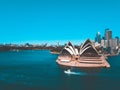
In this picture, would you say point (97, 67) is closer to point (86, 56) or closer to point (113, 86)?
point (86, 56)

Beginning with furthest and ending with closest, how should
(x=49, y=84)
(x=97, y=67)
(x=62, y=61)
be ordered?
(x=62, y=61), (x=97, y=67), (x=49, y=84)

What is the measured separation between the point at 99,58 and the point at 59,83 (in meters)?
38.9

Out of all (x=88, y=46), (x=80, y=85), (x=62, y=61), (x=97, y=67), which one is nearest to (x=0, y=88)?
(x=80, y=85)

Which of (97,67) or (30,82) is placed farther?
(97,67)

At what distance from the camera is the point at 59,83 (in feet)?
190

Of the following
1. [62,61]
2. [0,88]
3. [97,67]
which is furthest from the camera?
[62,61]

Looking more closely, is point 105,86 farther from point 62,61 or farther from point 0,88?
point 62,61

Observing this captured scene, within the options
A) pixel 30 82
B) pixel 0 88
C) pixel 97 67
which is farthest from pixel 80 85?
pixel 97 67

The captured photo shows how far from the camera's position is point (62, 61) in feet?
356

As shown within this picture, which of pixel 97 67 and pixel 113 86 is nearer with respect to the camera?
pixel 113 86

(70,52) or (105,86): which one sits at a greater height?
(70,52)

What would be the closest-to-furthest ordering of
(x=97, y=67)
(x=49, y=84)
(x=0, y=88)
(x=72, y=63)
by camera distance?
(x=0, y=88), (x=49, y=84), (x=97, y=67), (x=72, y=63)

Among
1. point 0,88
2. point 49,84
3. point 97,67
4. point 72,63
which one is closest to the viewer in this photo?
point 0,88

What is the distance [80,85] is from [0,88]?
1323 centimetres
